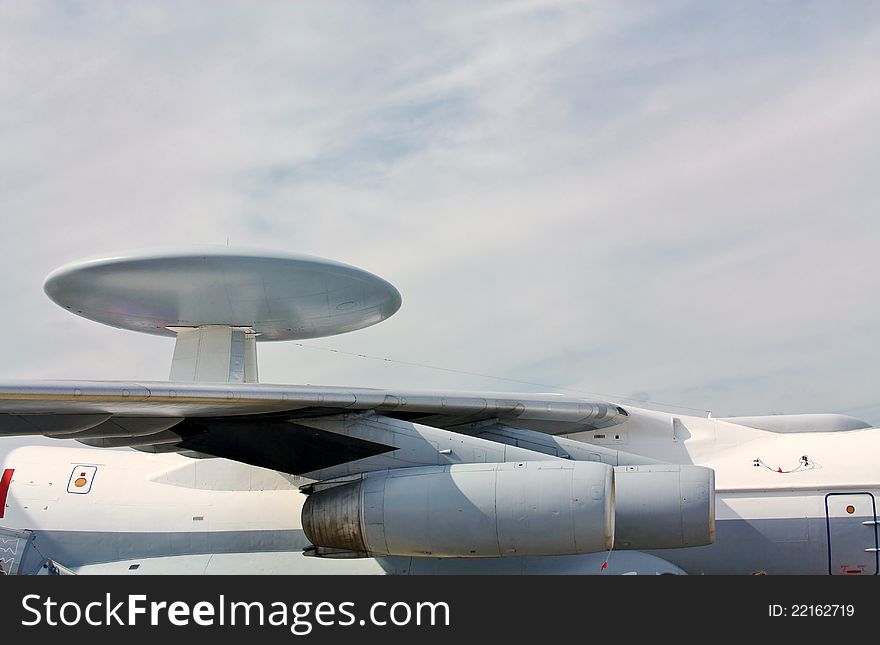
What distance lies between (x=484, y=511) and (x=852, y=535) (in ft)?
12.8

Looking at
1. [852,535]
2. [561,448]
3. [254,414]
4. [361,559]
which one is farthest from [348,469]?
[852,535]

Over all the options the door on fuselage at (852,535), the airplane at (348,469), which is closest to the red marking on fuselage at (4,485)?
the airplane at (348,469)

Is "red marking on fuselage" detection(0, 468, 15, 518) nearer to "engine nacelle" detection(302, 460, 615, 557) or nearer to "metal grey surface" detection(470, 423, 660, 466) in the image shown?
"engine nacelle" detection(302, 460, 615, 557)

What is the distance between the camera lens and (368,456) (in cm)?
823

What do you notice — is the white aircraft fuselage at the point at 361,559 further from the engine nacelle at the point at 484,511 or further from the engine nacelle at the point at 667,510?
the engine nacelle at the point at 484,511

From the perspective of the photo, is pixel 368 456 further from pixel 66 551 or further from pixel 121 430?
pixel 66 551

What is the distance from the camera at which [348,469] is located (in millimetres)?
8320

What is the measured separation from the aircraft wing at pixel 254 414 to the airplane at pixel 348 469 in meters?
0.02

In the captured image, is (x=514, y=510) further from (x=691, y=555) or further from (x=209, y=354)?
(x=209, y=354)

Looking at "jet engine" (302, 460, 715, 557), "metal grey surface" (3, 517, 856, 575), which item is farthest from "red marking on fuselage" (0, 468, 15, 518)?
"jet engine" (302, 460, 715, 557)

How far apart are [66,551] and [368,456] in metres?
3.93

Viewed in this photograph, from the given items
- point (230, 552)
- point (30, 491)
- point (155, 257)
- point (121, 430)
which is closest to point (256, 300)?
point (155, 257)

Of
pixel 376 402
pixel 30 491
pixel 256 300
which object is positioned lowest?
pixel 30 491

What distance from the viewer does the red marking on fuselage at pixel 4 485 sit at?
32.5 feet
